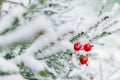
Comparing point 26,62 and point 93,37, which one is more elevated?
point 93,37

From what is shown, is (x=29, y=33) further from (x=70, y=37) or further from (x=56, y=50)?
(x=70, y=37)

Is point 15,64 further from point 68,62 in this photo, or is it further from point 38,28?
point 68,62

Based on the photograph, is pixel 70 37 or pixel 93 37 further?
pixel 93 37

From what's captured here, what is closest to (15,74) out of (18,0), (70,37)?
(70,37)

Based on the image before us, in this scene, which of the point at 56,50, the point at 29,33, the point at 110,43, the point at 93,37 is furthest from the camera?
the point at 110,43

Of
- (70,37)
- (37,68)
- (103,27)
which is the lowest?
(37,68)

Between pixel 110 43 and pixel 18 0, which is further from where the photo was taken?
pixel 110 43

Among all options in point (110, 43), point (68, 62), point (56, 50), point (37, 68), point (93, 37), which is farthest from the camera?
point (110, 43)

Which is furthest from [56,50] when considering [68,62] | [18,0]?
[18,0]

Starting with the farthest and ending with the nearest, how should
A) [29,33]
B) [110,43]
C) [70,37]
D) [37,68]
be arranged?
1. [110,43]
2. [70,37]
3. [37,68]
4. [29,33]
